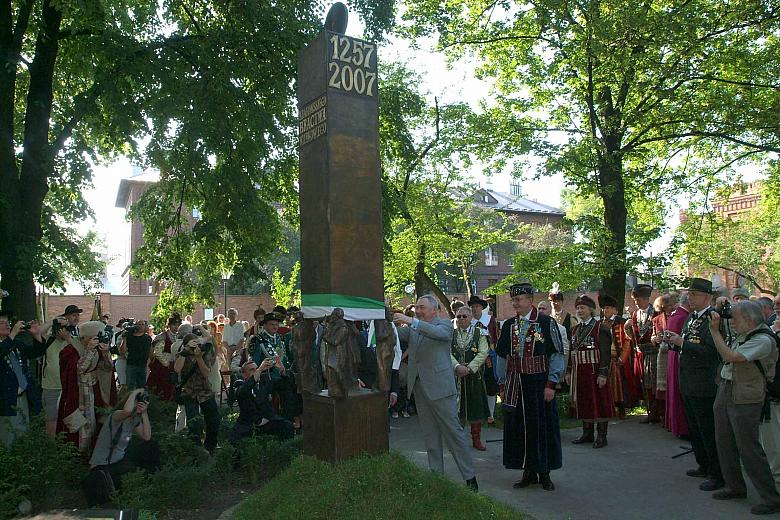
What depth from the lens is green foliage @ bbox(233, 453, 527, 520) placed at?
5043 millimetres

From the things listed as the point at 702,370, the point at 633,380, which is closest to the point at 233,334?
the point at 633,380

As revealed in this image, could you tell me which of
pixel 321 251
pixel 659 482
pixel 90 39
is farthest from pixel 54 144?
pixel 659 482

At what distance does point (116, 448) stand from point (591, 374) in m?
6.15

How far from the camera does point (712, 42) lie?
14.8 meters

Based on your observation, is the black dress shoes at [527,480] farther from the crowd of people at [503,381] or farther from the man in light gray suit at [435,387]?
the man in light gray suit at [435,387]

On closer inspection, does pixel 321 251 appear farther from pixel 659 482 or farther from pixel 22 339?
pixel 22 339

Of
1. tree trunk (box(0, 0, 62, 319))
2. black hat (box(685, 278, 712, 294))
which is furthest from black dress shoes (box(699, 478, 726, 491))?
tree trunk (box(0, 0, 62, 319))

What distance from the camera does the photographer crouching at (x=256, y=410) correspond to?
834 cm

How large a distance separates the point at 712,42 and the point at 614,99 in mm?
2615

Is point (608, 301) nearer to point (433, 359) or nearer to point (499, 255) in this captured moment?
point (433, 359)

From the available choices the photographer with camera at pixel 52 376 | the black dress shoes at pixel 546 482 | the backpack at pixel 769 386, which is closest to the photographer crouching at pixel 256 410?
the photographer with camera at pixel 52 376

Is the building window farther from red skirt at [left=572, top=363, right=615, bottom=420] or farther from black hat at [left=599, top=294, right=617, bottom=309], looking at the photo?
red skirt at [left=572, top=363, right=615, bottom=420]

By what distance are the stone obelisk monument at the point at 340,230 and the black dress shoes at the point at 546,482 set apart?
2056mm

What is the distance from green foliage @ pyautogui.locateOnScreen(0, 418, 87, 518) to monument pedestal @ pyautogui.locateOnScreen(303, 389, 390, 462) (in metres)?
2.92
